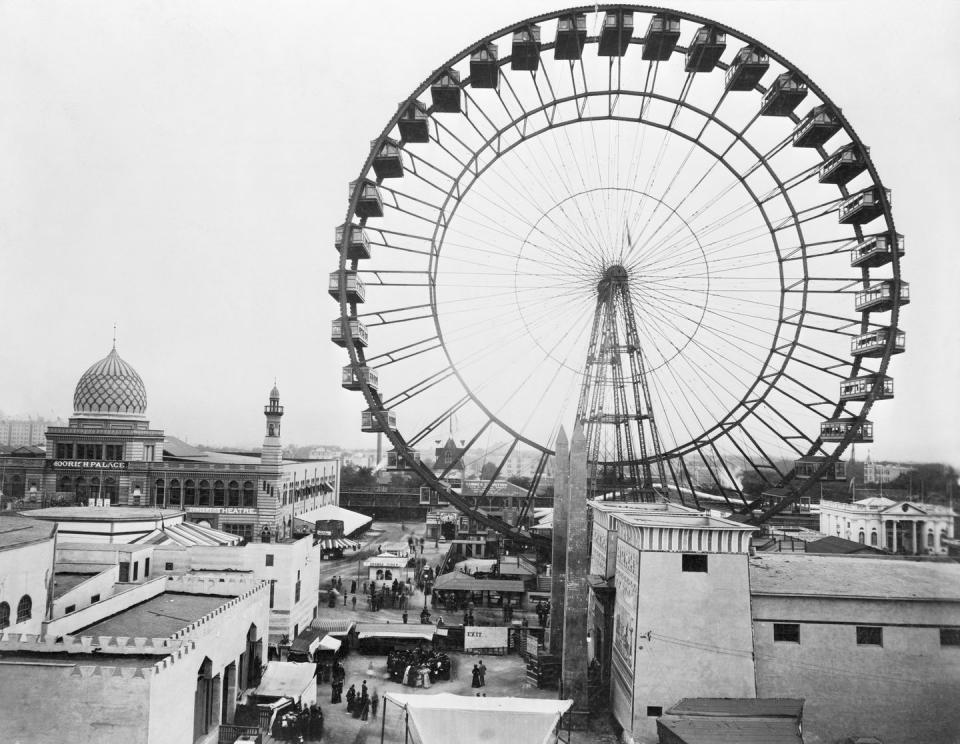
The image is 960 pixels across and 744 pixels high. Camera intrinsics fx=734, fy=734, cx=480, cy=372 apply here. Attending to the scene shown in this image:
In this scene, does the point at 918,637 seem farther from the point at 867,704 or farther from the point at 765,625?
the point at 765,625

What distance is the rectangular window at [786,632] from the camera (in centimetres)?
2225

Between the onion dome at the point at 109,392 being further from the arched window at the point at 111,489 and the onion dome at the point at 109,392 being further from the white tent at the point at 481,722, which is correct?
the white tent at the point at 481,722

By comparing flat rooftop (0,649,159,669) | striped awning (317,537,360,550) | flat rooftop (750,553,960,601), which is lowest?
striped awning (317,537,360,550)

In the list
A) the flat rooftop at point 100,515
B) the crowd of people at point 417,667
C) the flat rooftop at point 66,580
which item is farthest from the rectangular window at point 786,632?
the flat rooftop at point 100,515

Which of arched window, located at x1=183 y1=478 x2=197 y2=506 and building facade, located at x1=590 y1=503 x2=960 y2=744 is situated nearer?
building facade, located at x1=590 y1=503 x2=960 y2=744

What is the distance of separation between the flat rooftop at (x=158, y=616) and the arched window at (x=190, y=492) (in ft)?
96.7

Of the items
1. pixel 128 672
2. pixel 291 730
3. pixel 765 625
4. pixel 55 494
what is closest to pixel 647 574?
pixel 765 625

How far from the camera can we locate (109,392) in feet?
190

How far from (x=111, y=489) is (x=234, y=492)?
903 centimetres

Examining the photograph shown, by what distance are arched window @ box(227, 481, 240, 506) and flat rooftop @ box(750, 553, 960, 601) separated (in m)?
39.7

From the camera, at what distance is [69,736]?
52.3ft

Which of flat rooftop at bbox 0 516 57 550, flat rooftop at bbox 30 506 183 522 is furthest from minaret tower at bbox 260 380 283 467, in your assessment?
flat rooftop at bbox 0 516 57 550

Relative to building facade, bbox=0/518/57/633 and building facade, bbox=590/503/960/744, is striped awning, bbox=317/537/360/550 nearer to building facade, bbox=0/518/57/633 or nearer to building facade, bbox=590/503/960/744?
building facade, bbox=0/518/57/633

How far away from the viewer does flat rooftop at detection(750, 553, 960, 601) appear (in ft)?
73.5
